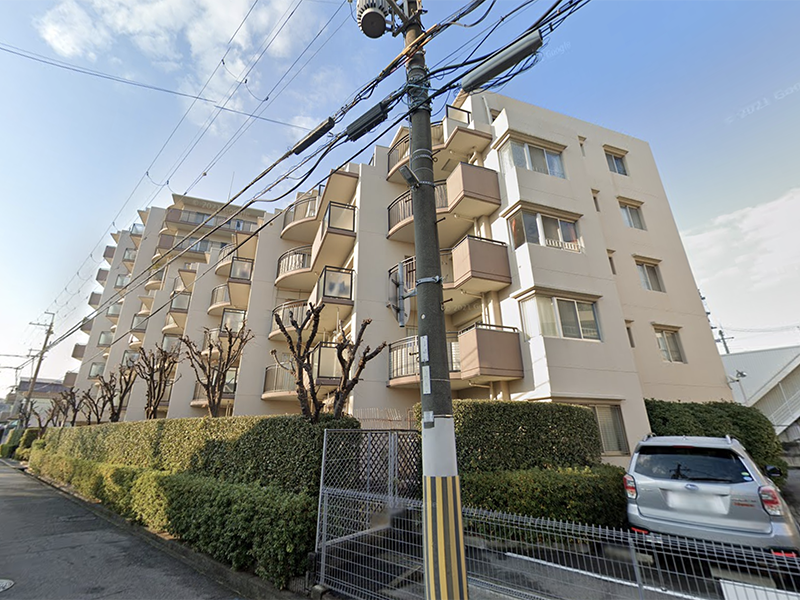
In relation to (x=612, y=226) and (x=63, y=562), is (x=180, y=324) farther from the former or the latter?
(x=612, y=226)

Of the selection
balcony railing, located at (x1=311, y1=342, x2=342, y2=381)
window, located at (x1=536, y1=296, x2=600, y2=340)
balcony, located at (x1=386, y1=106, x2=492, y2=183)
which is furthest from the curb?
balcony, located at (x1=386, y1=106, x2=492, y2=183)

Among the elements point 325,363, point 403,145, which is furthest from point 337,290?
point 403,145

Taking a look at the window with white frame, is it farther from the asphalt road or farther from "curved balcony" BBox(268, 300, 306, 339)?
the asphalt road

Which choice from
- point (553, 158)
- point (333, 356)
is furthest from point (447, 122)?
point (333, 356)

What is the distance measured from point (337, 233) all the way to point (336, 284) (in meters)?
1.99

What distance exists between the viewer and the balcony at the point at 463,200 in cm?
1115

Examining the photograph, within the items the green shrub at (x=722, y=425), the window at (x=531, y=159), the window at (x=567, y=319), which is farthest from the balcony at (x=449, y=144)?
the green shrub at (x=722, y=425)

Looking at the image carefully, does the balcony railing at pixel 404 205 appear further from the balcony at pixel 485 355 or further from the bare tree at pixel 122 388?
the bare tree at pixel 122 388

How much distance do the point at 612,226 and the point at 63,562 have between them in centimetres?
1696

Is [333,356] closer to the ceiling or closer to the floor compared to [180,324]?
closer to the floor

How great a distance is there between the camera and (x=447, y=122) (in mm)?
12914

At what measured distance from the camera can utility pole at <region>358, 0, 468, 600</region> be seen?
299 centimetres

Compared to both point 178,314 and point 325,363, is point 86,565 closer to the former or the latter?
point 325,363

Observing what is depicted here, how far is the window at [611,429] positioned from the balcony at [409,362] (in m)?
3.60
